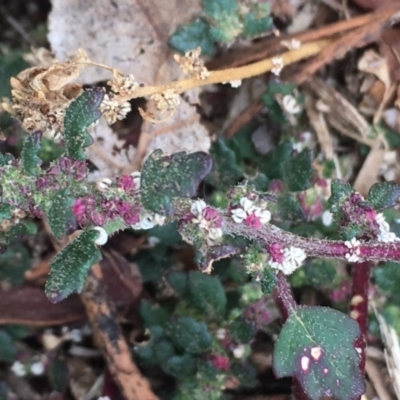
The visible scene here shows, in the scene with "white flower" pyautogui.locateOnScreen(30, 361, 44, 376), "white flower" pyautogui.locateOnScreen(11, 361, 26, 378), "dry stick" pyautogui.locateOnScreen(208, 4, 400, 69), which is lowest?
"white flower" pyautogui.locateOnScreen(30, 361, 44, 376)

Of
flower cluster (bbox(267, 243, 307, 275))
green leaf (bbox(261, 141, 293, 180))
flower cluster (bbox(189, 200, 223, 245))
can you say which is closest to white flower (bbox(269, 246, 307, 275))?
flower cluster (bbox(267, 243, 307, 275))

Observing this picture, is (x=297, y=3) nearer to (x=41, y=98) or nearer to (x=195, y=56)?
(x=195, y=56)

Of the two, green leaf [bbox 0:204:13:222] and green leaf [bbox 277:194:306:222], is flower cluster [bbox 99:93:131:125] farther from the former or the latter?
green leaf [bbox 277:194:306:222]

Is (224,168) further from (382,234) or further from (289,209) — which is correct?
(382,234)

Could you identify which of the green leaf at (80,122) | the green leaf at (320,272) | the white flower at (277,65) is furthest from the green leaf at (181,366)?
the white flower at (277,65)

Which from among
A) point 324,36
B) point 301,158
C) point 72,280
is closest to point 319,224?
point 301,158

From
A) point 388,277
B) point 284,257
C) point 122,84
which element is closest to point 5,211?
point 122,84
